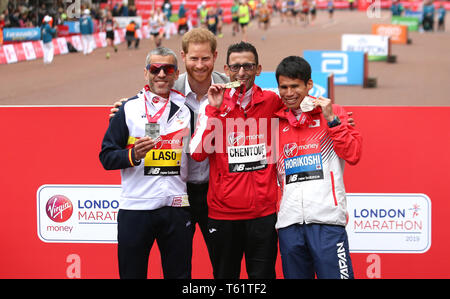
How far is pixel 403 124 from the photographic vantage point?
5.40 metres

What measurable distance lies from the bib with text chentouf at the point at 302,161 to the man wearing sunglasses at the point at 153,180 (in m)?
0.72

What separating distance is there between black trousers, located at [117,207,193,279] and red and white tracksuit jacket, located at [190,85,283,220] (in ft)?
0.84

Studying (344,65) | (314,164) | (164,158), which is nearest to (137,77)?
(344,65)

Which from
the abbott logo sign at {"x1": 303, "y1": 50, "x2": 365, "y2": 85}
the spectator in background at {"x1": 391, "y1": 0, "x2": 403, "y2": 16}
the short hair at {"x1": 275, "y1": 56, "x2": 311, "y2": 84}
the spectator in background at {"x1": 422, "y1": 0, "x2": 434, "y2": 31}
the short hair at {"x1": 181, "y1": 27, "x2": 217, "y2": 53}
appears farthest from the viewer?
the spectator in background at {"x1": 391, "y1": 0, "x2": 403, "y2": 16}

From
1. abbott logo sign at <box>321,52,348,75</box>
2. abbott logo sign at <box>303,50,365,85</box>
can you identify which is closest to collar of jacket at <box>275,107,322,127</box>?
abbott logo sign at <box>303,50,365,85</box>

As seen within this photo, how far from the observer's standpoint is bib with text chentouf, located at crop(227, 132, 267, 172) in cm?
432

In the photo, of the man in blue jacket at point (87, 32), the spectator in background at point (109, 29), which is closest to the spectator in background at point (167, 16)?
the spectator in background at point (109, 29)

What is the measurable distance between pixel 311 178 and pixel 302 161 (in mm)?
127

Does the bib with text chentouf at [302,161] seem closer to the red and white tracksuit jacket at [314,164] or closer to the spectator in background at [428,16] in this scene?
the red and white tracksuit jacket at [314,164]

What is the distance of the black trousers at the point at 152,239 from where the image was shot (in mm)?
Answer: 4320

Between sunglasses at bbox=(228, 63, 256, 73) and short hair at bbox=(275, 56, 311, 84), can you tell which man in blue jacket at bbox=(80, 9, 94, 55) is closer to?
sunglasses at bbox=(228, 63, 256, 73)

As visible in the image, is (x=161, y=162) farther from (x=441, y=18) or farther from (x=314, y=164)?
(x=441, y=18)

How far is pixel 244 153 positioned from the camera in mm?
4336
